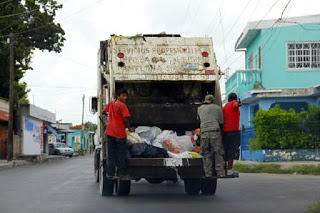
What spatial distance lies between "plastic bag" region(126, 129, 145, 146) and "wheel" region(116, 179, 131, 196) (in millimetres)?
1154

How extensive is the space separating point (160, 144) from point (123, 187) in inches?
54.7

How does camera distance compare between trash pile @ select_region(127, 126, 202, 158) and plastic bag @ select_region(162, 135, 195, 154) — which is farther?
plastic bag @ select_region(162, 135, 195, 154)

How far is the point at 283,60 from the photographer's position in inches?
1034

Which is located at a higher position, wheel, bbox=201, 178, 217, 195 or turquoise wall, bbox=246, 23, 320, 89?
turquoise wall, bbox=246, 23, 320, 89

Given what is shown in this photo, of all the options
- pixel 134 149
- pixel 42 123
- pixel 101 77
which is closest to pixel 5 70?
pixel 42 123

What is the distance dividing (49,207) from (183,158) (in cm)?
250

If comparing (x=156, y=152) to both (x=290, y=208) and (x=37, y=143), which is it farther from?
(x=37, y=143)

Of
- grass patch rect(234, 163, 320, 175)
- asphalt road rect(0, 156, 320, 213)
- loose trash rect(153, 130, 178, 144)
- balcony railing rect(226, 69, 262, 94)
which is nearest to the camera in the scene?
asphalt road rect(0, 156, 320, 213)

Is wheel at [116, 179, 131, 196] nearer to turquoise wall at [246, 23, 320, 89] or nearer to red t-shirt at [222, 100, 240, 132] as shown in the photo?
red t-shirt at [222, 100, 240, 132]

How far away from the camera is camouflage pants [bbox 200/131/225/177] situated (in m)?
10.7

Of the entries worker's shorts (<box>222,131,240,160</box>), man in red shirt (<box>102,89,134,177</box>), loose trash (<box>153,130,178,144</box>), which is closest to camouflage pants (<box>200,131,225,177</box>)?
worker's shorts (<box>222,131,240,160</box>)

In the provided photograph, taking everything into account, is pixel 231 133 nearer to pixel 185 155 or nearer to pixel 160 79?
pixel 185 155

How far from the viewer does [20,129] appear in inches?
1622

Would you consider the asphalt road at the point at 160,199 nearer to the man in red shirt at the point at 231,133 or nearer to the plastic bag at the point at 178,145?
the man in red shirt at the point at 231,133
